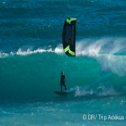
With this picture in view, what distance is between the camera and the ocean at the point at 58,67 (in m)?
24.2

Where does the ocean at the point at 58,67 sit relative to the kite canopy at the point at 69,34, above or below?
below

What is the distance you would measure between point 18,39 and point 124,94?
1412 centimetres

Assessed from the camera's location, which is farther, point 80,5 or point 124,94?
point 80,5

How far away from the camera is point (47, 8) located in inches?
1879

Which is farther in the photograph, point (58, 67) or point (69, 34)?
point (58, 67)

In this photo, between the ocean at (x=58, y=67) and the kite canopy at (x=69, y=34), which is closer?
the ocean at (x=58, y=67)

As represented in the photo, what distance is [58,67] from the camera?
3084cm

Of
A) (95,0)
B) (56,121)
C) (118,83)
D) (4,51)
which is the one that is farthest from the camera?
(95,0)

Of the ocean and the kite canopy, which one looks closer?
the ocean

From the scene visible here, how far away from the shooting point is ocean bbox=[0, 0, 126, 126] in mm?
24203

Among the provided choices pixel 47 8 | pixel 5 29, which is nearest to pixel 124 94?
pixel 5 29

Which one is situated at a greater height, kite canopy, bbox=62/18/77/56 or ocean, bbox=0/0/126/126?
kite canopy, bbox=62/18/77/56

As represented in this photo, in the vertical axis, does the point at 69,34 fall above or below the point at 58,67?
above

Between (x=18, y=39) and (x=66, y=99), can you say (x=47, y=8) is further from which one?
(x=66, y=99)
